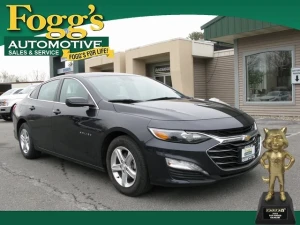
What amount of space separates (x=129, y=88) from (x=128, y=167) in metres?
1.42

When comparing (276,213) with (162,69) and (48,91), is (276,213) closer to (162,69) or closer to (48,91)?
(48,91)

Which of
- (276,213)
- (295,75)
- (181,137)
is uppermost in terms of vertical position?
(295,75)

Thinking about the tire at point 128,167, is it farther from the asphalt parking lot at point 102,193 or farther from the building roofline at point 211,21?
the building roofline at point 211,21

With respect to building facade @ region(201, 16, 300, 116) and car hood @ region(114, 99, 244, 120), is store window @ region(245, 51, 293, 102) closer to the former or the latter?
building facade @ region(201, 16, 300, 116)

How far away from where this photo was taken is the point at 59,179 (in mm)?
4871

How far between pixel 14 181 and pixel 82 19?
7.93 metres

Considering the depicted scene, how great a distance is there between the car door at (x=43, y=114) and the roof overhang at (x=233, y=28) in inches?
304

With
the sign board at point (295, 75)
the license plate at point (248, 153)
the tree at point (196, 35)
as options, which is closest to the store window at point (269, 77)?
the sign board at point (295, 75)

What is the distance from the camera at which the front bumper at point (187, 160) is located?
11.7 ft

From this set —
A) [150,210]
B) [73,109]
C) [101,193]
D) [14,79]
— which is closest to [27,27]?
[73,109]

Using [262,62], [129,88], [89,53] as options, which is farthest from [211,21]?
[89,53]

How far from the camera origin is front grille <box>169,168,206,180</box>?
3594 millimetres

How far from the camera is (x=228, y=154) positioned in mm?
3713

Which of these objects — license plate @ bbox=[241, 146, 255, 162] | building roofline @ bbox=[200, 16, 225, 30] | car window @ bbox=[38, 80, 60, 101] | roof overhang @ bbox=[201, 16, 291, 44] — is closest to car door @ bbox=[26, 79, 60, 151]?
car window @ bbox=[38, 80, 60, 101]
